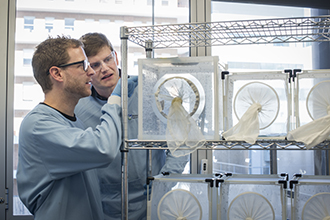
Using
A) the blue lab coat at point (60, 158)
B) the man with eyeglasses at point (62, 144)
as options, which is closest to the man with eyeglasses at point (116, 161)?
the man with eyeglasses at point (62, 144)

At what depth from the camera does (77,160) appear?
1.43 metres

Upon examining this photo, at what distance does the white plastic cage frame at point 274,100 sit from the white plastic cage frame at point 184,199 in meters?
0.27

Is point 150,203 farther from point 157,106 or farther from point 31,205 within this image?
point 31,205

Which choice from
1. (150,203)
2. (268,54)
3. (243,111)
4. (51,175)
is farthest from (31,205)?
(268,54)

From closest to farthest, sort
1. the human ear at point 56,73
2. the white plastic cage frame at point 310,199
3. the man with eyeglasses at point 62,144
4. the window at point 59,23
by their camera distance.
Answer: the white plastic cage frame at point 310,199, the man with eyeglasses at point 62,144, the human ear at point 56,73, the window at point 59,23

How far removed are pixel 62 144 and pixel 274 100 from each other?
0.94 meters

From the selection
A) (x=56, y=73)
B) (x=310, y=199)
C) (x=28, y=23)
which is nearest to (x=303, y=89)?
(x=310, y=199)

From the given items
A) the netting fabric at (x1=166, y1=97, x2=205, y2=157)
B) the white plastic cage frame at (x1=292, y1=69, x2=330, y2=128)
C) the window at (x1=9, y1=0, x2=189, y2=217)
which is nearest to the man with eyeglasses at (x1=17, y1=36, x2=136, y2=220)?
the netting fabric at (x1=166, y1=97, x2=205, y2=157)

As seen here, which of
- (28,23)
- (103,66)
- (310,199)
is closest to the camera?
(310,199)

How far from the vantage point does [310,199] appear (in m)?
1.32

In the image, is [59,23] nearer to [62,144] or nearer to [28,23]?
[28,23]

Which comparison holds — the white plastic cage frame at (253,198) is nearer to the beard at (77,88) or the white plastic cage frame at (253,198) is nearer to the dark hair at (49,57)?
the beard at (77,88)

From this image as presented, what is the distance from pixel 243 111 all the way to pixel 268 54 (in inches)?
29.1

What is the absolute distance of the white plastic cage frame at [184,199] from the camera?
1384 millimetres
